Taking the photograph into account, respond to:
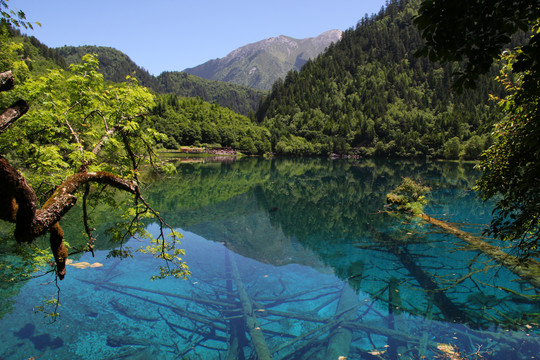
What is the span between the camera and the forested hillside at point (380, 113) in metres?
128

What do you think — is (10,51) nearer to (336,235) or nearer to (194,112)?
(336,235)

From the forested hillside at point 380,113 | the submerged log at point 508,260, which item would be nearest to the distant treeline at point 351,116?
the forested hillside at point 380,113

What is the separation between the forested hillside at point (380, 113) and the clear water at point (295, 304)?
10757cm

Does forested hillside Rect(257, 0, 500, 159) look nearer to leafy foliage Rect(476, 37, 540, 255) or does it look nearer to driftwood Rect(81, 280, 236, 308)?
leafy foliage Rect(476, 37, 540, 255)

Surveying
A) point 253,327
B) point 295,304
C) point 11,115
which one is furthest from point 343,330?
point 11,115

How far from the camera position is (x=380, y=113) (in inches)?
6368

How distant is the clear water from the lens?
10008mm

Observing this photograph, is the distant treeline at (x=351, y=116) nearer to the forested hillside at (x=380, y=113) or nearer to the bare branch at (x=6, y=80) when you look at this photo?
the forested hillside at (x=380, y=113)

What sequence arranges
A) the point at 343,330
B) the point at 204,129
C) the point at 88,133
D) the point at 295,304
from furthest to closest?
1. the point at 204,129
2. the point at 295,304
3. the point at 343,330
4. the point at 88,133

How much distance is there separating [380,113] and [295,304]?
16528cm

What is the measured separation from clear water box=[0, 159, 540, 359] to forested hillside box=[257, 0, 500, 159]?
10757 cm

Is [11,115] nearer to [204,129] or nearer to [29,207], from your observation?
[29,207]

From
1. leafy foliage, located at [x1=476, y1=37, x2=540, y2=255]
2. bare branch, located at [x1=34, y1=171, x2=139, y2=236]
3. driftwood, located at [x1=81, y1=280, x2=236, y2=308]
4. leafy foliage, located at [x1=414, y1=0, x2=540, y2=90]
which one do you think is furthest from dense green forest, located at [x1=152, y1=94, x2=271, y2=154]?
leafy foliage, located at [x1=414, y1=0, x2=540, y2=90]

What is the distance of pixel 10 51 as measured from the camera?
25.5 feet
